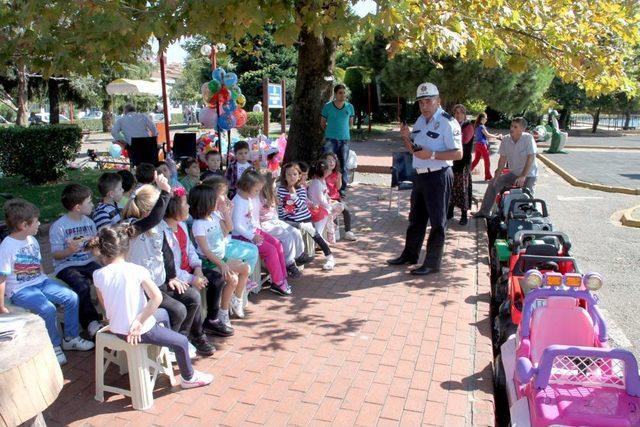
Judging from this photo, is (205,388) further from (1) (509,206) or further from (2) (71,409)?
(1) (509,206)

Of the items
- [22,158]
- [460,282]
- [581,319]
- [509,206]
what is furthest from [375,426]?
[22,158]

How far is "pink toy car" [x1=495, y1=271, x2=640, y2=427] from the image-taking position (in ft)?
9.45

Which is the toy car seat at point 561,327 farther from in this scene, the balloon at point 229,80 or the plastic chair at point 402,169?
the balloon at point 229,80

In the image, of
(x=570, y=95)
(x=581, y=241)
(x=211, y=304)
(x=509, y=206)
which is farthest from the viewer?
(x=570, y=95)

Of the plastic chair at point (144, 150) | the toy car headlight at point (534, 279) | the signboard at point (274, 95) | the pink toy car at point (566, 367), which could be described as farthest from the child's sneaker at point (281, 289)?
the signboard at point (274, 95)

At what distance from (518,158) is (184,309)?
5762 mm

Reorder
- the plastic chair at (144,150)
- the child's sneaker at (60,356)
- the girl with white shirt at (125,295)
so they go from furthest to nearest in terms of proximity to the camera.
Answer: the plastic chair at (144,150) < the child's sneaker at (60,356) < the girl with white shirt at (125,295)

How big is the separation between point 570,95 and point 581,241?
111ft

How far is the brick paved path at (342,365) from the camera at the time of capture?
3.47m

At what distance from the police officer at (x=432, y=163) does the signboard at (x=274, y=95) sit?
6.84 meters

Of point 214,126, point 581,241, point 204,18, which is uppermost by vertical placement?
point 204,18

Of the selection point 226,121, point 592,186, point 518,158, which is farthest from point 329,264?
point 592,186

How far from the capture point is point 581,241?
841cm

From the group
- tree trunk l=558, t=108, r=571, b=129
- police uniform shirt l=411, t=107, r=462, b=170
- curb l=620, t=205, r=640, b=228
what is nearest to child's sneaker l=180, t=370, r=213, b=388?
police uniform shirt l=411, t=107, r=462, b=170
